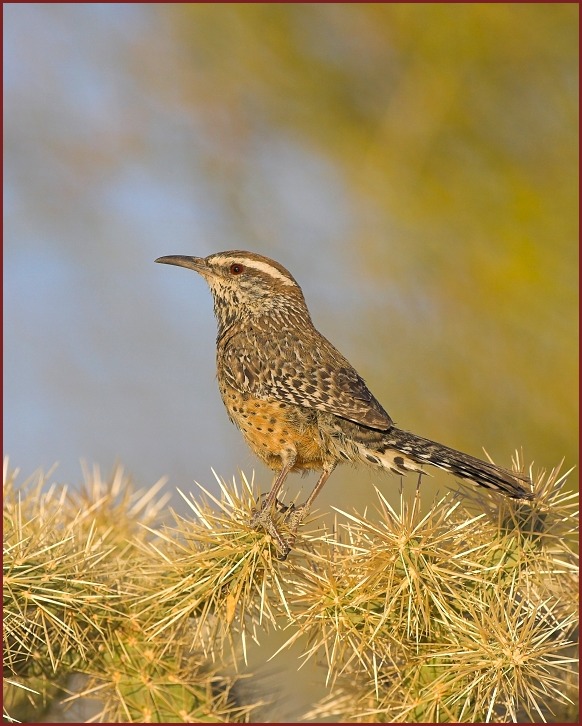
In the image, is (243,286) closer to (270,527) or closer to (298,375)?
(298,375)

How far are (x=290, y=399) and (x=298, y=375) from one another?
0.32ft

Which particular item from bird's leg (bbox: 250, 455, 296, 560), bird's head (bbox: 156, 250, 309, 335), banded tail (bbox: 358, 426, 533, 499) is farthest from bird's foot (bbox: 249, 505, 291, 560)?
bird's head (bbox: 156, 250, 309, 335)

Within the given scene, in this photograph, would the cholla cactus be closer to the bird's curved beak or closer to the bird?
the bird

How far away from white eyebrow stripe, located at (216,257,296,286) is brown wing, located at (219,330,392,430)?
0.25 meters

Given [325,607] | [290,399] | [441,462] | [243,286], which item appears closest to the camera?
[325,607]

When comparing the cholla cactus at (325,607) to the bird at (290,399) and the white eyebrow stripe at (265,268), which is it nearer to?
the bird at (290,399)

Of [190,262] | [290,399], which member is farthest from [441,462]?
[190,262]

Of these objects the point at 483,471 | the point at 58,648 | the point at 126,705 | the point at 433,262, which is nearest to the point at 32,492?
the point at 58,648

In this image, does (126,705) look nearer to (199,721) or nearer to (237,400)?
(199,721)

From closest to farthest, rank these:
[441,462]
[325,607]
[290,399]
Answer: [325,607] → [441,462] → [290,399]

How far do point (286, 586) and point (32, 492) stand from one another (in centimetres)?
72

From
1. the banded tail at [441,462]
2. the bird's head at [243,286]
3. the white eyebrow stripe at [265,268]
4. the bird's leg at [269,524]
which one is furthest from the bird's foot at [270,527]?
the white eyebrow stripe at [265,268]

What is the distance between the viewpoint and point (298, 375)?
256 cm

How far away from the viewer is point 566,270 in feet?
15.7
